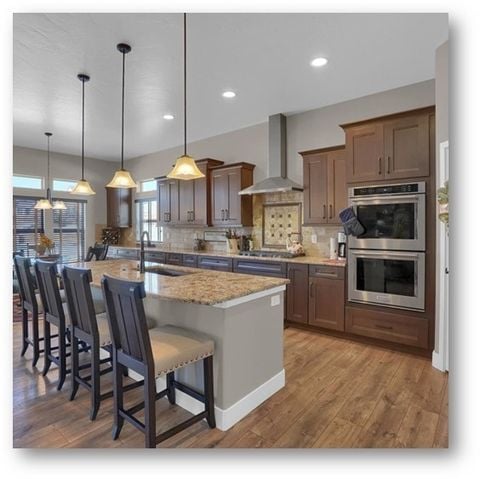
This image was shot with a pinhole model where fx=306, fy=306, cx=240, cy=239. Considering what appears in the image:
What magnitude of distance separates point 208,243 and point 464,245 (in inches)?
176

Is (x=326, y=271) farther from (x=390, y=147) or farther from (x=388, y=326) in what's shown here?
(x=390, y=147)

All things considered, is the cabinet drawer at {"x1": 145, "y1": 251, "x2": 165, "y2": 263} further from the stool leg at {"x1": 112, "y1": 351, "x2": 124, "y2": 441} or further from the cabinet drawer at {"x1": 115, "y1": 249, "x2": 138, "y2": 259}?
the stool leg at {"x1": 112, "y1": 351, "x2": 124, "y2": 441}

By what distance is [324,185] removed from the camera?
400 centimetres

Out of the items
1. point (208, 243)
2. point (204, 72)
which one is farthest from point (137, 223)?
point (204, 72)

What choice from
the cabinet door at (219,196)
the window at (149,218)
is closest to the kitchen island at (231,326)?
the cabinet door at (219,196)

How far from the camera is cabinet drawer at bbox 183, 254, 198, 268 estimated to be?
5139mm

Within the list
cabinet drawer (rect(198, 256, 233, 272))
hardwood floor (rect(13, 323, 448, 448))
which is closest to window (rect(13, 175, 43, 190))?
cabinet drawer (rect(198, 256, 233, 272))

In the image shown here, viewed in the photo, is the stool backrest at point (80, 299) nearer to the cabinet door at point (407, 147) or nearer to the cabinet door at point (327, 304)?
the cabinet door at point (327, 304)

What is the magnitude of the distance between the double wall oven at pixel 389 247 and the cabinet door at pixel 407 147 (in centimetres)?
15

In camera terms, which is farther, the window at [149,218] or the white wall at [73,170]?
the window at [149,218]

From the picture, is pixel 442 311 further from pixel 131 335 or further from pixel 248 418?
pixel 131 335

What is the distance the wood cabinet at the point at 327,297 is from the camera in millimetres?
3572

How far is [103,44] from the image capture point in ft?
8.84

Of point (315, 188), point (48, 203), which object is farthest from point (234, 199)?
point (48, 203)
